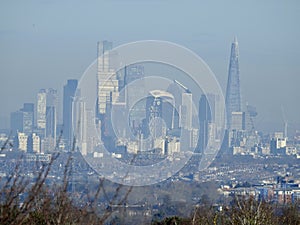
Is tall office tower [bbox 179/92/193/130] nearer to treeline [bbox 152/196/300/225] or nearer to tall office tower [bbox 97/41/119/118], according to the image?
tall office tower [bbox 97/41/119/118]

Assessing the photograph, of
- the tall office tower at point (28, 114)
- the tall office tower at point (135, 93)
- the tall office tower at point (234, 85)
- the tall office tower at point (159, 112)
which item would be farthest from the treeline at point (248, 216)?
the tall office tower at point (234, 85)

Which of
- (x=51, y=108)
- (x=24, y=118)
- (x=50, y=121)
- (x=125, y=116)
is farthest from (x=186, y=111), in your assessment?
(x=24, y=118)

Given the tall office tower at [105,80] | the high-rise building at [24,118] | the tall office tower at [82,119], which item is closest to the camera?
the tall office tower at [82,119]

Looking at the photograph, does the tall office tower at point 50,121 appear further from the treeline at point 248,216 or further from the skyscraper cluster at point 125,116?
the treeline at point 248,216

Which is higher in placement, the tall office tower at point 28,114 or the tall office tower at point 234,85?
the tall office tower at point 234,85

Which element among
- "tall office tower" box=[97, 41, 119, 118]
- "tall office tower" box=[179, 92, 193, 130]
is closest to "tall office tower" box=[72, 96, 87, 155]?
"tall office tower" box=[97, 41, 119, 118]

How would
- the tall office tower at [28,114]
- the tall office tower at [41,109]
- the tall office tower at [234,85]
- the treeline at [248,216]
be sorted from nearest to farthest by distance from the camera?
the treeline at [248,216]
the tall office tower at [41,109]
the tall office tower at [28,114]
the tall office tower at [234,85]

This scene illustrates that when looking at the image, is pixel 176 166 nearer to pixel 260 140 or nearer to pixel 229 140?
pixel 229 140

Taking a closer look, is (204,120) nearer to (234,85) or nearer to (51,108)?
(51,108)
